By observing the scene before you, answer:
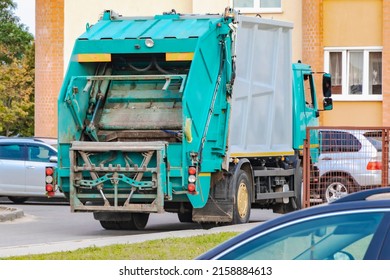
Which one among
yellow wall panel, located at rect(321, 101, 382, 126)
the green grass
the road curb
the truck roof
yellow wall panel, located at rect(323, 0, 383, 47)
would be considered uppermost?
yellow wall panel, located at rect(323, 0, 383, 47)

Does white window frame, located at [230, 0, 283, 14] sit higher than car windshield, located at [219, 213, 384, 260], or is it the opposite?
white window frame, located at [230, 0, 283, 14]

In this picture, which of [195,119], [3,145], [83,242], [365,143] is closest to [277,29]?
[365,143]

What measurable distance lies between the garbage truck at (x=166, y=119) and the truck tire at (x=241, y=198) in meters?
0.02

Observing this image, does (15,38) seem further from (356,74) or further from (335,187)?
(335,187)

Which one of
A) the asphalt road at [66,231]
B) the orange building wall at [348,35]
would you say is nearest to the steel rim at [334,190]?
the asphalt road at [66,231]

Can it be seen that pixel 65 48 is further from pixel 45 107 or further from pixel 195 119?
pixel 195 119

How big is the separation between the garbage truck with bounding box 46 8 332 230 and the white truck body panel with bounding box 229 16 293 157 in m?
0.03

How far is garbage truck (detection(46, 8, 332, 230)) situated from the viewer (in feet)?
55.9

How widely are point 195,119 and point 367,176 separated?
147 inches

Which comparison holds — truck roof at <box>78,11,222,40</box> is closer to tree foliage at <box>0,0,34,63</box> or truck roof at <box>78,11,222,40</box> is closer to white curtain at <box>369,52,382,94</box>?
white curtain at <box>369,52,382,94</box>

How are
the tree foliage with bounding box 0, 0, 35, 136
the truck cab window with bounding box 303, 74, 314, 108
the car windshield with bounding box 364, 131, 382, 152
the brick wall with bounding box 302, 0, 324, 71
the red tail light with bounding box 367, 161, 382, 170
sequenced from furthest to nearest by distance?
the tree foliage with bounding box 0, 0, 35, 136, the brick wall with bounding box 302, 0, 324, 71, the truck cab window with bounding box 303, 74, 314, 108, the car windshield with bounding box 364, 131, 382, 152, the red tail light with bounding box 367, 161, 382, 170

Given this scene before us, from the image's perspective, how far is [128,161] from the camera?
56.0 feet

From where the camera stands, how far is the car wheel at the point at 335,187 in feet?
62.8

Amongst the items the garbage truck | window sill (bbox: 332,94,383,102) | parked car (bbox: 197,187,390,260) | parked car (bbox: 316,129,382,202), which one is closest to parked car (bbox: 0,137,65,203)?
the garbage truck
